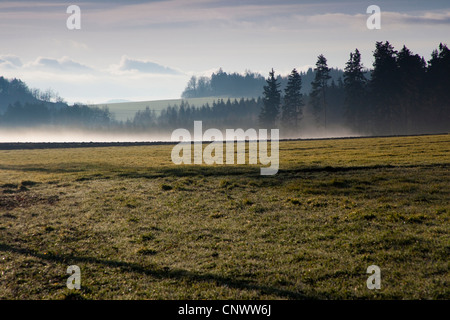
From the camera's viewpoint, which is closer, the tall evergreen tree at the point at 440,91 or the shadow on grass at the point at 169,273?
the shadow on grass at the point at 169,273

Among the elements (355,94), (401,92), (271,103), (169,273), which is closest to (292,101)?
(271,103)

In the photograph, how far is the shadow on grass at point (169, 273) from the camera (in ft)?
28.4

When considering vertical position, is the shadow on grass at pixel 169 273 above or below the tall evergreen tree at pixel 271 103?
below

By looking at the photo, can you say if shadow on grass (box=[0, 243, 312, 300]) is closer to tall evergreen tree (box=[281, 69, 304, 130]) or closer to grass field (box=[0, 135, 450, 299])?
grass field (box=[0, 135, 450, 299])

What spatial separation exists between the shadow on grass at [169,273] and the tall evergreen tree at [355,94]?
353 feet

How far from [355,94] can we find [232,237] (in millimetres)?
106981

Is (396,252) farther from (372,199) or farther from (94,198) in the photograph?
(94,198)

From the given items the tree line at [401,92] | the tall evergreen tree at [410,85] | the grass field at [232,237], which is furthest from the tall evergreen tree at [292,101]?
the grass field at [232,237]

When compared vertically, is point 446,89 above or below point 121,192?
above

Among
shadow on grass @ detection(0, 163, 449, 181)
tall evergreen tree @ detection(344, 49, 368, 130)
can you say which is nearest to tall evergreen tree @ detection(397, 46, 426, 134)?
tall evergreen tree @ detection(344, 49, 368, 130)

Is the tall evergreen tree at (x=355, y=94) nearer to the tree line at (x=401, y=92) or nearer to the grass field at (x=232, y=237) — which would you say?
the tree line at (x=401, y=92)
